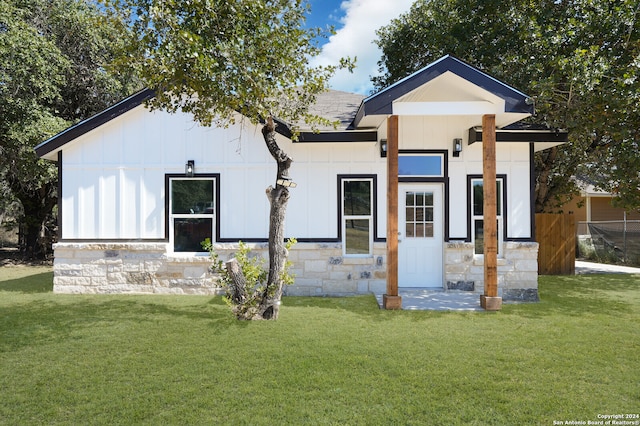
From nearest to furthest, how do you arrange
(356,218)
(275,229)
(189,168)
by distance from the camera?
(275,229)
(189,168)
(356,218)

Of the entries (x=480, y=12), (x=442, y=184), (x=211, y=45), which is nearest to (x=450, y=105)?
(x=442, y=184)

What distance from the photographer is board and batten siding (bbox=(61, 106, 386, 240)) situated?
7934 millimetres

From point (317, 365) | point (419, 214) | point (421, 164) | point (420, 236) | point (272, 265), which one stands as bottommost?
point (317, 365)

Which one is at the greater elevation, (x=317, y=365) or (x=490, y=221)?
(x=490, y=221)

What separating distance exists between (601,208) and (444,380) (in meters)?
20.2

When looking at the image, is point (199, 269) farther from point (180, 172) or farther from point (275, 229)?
point (275, 229)

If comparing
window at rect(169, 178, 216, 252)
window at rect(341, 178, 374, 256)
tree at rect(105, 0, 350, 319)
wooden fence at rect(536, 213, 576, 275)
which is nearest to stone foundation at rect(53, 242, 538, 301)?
window at rect(341, 178, 374, 256)

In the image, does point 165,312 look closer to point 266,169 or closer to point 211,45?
point 266,169

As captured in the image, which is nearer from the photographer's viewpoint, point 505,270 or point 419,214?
point 505,270

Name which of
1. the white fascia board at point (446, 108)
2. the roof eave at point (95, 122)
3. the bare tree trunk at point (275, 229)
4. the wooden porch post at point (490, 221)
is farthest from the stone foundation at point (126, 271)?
the wooden porch post at point (490, 221)

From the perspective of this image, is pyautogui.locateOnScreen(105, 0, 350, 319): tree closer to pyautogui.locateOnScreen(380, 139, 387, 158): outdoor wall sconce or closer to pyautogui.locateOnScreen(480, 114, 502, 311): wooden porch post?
pyautogui.locateOnScreen(380, 139, 387, 158): outdoor wall sconce

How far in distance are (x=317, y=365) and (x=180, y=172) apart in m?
5.36

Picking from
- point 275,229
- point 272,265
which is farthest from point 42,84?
point 272,265

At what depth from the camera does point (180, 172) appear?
798 centimetres
